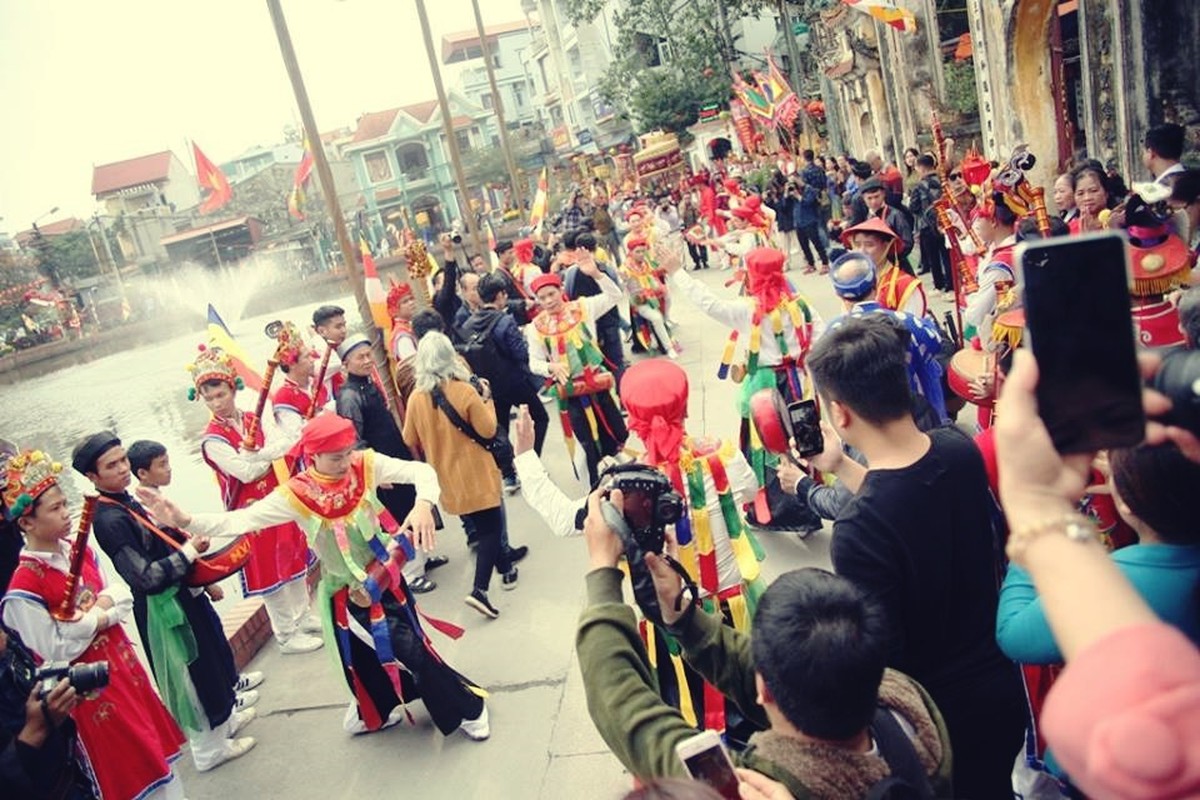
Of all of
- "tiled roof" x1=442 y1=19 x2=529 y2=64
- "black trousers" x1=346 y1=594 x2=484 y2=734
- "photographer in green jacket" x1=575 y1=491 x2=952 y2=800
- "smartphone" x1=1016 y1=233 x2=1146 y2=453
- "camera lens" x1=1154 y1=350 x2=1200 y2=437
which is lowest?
"black trousers" x1=346 y1=594 x2=484 y2=734

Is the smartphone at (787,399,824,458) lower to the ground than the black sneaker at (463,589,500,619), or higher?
higher

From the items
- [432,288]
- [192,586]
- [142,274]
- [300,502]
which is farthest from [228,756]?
[142,274]

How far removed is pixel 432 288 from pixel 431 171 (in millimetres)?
47387

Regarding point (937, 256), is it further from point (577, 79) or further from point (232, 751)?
point (577, 79)

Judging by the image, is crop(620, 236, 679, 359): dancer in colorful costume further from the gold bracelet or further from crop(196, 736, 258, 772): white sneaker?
the gold bracelet

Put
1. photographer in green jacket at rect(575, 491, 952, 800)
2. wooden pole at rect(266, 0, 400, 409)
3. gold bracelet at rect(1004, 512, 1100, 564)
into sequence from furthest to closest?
wooden pole at rect(266, 0, 400, 409), photographer in green jacket at rect(575, 491, 952, 800), gold bracelet at rect(1004, 512, 1100, 564)

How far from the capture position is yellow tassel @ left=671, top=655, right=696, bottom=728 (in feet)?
8.68

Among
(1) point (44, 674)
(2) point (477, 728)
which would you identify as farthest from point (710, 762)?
(2) point (477, 728)

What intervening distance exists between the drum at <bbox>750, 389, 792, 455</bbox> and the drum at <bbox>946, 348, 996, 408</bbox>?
1580 mm

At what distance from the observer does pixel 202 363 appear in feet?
16.1

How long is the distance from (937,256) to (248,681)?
861cm

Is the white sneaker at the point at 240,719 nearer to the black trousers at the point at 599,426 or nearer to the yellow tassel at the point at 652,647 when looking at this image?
the black trousers at the point at 599,426

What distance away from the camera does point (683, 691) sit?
8.76 ft

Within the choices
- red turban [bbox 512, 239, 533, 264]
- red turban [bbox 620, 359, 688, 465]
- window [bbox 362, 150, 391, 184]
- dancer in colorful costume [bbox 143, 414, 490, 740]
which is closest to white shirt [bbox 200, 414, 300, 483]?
dancer in colorful costume [bbox 143, 414, 490, 740]
